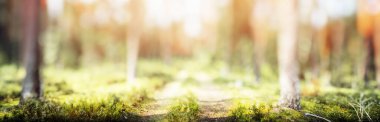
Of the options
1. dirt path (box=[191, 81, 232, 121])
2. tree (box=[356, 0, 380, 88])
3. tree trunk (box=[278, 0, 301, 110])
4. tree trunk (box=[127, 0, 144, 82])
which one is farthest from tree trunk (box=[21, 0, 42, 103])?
tree (box=[356, 0, 380, 88])

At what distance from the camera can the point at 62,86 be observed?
72.1 ft

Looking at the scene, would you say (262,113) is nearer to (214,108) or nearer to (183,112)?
(214,108)

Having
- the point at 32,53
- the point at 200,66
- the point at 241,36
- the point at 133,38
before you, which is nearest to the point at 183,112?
the point at 32,53

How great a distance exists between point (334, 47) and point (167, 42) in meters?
21.0

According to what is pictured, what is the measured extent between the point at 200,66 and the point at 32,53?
32.3 meters

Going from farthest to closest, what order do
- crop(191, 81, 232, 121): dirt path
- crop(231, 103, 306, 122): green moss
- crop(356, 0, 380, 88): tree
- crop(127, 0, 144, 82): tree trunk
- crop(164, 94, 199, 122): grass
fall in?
crop(356, 0, 380, 88): tree
crop(127, 0, 144, 82): tree trunk
crop(191, 81, 232, 121): dirt path
crop(164, 94, 199, 122): grass
crop(231, 103, 306, 122): green moss

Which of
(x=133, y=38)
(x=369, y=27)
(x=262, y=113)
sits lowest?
(x=262, y=113)

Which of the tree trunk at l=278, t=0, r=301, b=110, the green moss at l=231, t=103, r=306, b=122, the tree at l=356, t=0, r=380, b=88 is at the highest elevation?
the tree at l=356, t=0, r=380, b=88

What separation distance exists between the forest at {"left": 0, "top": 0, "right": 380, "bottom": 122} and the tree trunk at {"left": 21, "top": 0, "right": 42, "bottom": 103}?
46 mm

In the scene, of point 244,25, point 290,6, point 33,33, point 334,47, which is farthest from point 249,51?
point 33,33

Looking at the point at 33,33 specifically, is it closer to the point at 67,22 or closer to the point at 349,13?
the point at 67,22

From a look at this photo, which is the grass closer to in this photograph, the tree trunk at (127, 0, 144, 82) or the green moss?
the green moss

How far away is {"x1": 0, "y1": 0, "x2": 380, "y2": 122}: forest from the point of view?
13617 millimetres

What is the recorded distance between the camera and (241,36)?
4044 centimetres
